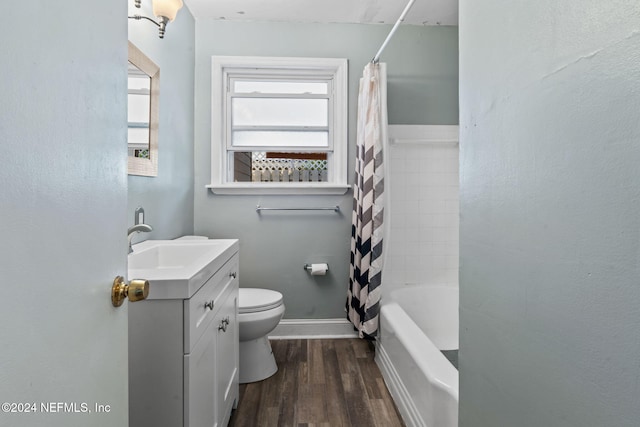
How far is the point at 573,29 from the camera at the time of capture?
0.54 meters

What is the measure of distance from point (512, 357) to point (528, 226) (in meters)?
0.27

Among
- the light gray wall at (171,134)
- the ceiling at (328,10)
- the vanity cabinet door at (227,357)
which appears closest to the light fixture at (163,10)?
the light gray wall at (171,134)

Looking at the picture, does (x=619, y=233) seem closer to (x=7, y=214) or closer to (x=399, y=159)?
(x=7, y=214)

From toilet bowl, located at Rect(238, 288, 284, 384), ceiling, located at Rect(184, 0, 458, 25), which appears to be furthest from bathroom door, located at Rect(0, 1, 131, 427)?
ceiling, located at Rect(184, 0, 458, 25)

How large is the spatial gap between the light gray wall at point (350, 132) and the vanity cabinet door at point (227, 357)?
3.06ft

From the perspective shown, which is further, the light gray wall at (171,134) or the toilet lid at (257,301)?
the toilet lid at (257,301)

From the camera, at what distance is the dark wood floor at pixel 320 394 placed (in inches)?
62.9

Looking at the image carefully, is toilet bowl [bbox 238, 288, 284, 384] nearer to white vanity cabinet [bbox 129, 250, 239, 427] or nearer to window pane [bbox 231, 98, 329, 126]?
white vanity cabinet [bbox 129, 250, 239, 427]

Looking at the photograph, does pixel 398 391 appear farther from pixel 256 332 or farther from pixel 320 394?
pixel 256 332

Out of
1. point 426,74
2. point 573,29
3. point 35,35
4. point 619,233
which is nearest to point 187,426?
point 35,35

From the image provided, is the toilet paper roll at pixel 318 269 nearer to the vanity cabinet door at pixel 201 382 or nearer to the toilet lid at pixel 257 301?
the toilet lid at pixel 257 301

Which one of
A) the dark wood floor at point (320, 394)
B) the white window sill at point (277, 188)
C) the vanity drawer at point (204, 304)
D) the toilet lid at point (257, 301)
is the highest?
the white window sill at point (277, 188)

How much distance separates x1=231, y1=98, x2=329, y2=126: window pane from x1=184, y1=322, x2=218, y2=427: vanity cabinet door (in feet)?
5.78

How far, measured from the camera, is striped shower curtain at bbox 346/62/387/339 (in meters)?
2.10
